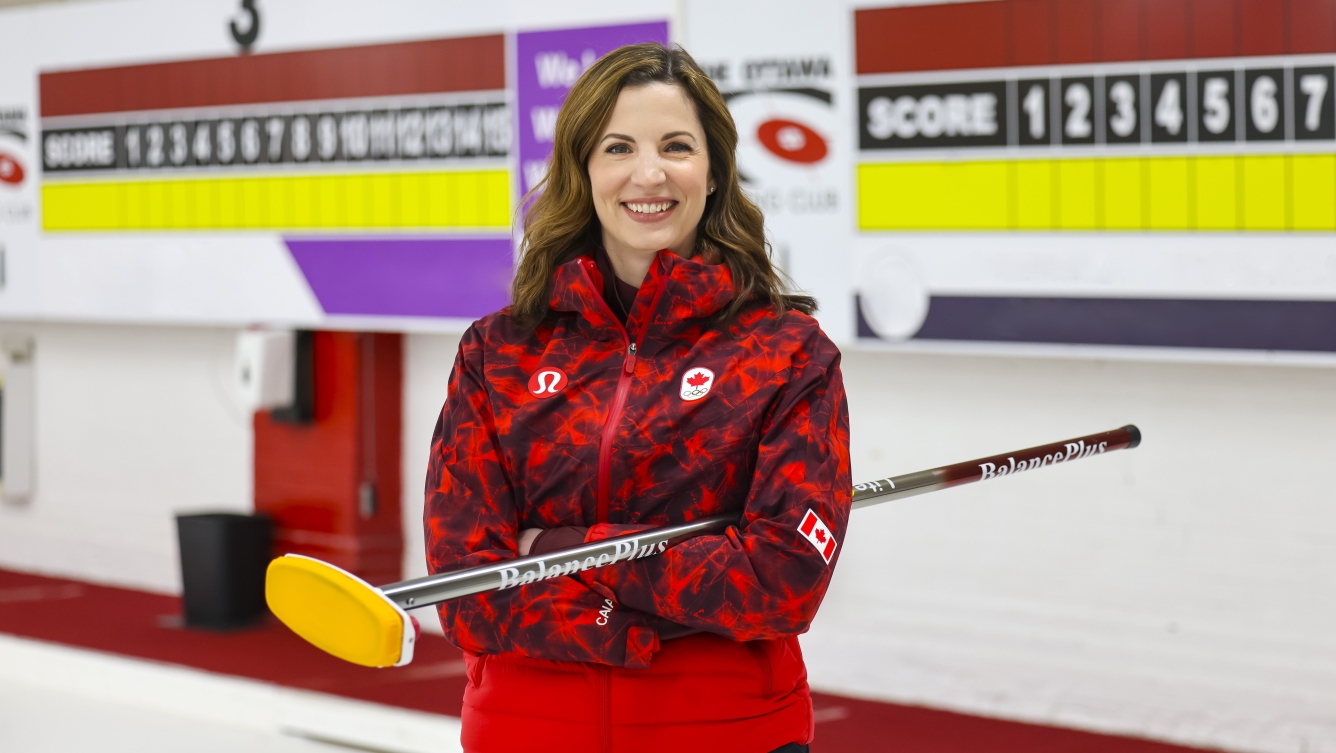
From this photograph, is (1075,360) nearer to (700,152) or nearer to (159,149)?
(700,152)

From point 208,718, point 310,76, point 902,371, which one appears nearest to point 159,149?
point 310,76

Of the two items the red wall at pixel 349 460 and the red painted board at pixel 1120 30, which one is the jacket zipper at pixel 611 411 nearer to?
the red painted board at pixel 1120 30

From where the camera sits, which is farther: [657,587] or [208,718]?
[208,718]

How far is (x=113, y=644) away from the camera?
15.5 ft

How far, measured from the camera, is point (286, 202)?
4766mm

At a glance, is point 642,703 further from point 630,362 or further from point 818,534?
point 630,362

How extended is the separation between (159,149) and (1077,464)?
328cm

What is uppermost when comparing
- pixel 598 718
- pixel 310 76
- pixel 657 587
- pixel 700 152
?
pixel 310 76

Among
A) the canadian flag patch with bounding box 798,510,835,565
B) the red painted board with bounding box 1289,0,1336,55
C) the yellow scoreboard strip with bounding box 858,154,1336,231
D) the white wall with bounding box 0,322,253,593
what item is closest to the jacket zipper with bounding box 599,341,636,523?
the canadian flag patch with bounding box 798,510,835,565

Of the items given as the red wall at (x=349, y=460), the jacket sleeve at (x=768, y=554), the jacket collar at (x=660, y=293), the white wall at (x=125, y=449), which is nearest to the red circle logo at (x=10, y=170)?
the white wall at (x=125, y=449)

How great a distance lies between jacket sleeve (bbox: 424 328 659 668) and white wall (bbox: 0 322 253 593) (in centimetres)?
394

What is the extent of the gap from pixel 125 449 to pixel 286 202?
1.52 m

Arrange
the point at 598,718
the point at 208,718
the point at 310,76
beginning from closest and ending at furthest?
the point at 598,718, the point at 208,718, the point at 310,76

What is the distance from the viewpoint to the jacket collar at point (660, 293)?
1553 millimetres
